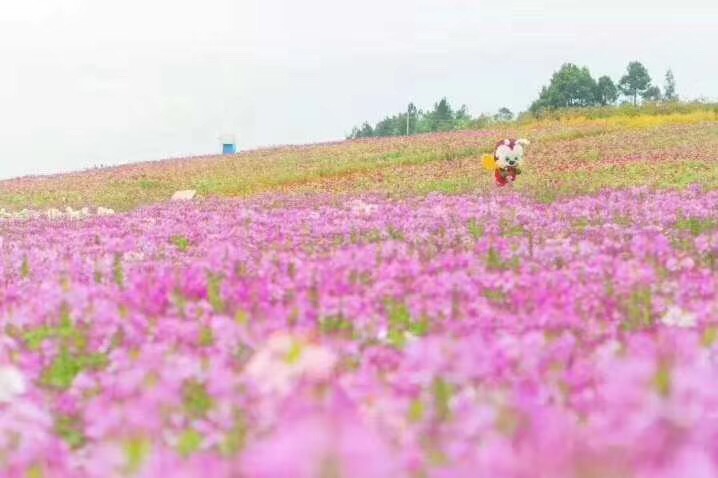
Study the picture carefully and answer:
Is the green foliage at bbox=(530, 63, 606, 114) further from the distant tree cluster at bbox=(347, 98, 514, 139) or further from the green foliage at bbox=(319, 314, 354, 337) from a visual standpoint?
the green foliage at bbox=(319, 314, 354, 337)

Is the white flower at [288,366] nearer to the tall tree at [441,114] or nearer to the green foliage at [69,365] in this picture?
the green foliage at [69,365]

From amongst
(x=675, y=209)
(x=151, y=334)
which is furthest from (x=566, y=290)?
(x=675, y=209)

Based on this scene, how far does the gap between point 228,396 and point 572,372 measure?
1.25 m

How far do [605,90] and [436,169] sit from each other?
67.8 meters

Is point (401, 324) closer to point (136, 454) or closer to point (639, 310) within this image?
point (639, 310)

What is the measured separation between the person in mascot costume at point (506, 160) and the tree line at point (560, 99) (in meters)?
47.7

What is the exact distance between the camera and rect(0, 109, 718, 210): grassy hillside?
25.9 meters

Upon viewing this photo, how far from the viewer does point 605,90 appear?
9819 cm

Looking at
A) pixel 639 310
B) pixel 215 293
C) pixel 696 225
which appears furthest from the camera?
pixel 696 225

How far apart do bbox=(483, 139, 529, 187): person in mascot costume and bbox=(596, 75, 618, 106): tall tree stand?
74566 millimetres

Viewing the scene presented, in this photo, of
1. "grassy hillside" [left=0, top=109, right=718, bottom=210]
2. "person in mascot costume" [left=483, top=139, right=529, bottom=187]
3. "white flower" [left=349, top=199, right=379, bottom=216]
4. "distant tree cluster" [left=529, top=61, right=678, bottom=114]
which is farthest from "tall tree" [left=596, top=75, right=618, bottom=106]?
"white flower" [left=349, top=199, right=379, bottom=216]

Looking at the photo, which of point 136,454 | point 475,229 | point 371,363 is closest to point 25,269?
point 475,229

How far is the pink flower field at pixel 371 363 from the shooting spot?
258 cm

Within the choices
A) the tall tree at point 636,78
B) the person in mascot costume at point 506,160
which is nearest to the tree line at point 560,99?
the tall tree at point 636,78
